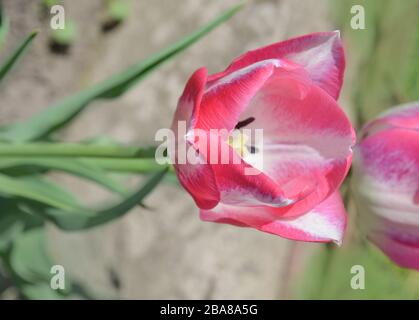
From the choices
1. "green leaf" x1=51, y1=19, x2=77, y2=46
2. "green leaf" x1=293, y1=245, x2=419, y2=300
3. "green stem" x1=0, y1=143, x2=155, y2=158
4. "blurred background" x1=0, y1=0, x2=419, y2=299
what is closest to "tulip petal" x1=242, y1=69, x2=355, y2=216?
"green stem" x1=0, y1=143, x2=155, y2=158

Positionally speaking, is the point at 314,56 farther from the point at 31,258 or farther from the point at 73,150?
the point at 31,258

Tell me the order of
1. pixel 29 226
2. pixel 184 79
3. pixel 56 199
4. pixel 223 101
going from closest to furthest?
pixel 223 101 < pixel 56 199 < pixel 29 226 < pixel 184 79

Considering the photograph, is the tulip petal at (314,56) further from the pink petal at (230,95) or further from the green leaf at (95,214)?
the green leaf at (95,214)

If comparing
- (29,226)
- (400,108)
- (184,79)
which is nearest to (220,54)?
(184,79)

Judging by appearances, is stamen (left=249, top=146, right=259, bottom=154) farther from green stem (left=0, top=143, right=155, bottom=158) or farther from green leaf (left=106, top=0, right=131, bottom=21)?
green leaf (left=106, top=0, right=131, bottom=21)

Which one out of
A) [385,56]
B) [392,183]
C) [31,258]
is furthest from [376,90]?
[392,183]
